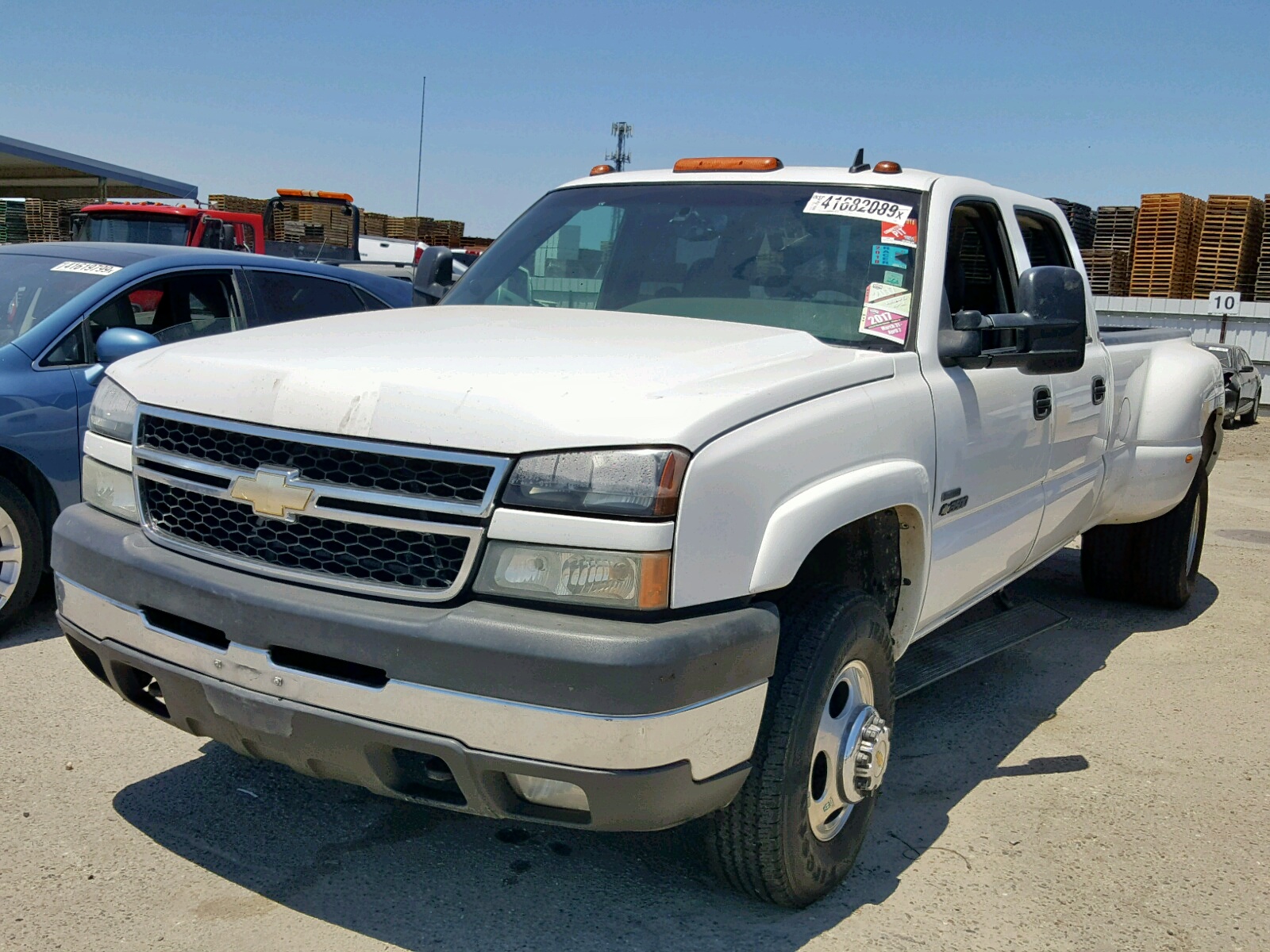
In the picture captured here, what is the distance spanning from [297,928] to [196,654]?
718 millimetres

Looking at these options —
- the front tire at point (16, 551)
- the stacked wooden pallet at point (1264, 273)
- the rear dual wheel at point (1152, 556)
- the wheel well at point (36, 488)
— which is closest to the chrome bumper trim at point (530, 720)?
the front tire at point (16, 551)

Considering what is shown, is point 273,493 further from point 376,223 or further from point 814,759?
point 376,223

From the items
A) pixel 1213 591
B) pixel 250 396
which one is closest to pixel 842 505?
pixel 250 396

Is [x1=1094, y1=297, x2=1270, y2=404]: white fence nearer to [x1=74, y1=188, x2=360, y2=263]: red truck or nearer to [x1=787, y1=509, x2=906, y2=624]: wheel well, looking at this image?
[x1=74, y1=188, x2=360, y2=263]: red truck

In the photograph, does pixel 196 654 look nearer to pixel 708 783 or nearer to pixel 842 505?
pixel 708 783

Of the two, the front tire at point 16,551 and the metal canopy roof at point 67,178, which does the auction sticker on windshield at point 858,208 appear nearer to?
the front tire at point 16,551

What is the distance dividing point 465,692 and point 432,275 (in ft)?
9.07

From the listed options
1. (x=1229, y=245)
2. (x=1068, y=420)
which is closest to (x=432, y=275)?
(x=1068, y=420)

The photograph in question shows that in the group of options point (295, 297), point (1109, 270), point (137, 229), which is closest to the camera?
point (295, 297)

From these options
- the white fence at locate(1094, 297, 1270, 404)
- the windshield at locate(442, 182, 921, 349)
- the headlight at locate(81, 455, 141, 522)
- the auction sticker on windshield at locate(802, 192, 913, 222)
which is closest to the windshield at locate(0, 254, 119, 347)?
the windshield at locate(442, 182, 921, 349)

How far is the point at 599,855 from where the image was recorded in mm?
3273

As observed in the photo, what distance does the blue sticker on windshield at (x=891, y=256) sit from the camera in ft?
11.9

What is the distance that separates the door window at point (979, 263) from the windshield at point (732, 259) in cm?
29

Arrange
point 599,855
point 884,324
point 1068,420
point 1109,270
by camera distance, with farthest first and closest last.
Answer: point 1109,270, point 1068,420, point 884,324, point 599,855
